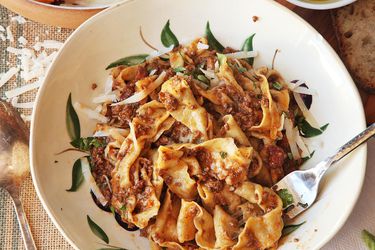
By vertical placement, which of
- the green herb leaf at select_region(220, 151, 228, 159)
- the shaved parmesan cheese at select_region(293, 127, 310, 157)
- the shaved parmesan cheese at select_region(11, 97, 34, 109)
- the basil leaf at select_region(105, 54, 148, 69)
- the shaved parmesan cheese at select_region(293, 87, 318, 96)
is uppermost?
the basil leaf at select_region(105, 54, 148, 69)

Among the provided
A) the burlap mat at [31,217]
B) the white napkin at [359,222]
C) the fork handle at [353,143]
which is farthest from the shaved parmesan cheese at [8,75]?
the white napkin at [359,222]

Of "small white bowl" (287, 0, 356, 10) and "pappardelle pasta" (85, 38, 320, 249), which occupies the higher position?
"small white bowl" (287, 0, 356, 10)

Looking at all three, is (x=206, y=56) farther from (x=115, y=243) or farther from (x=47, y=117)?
(x=115, y=243)

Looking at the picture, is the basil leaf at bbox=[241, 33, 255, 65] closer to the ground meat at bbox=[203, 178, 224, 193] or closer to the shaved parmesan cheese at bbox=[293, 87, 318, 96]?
the shaved parmesan cheese at bbox=[293, 87, 318, 96]

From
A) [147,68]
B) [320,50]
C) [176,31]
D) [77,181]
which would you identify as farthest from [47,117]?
[320,50]

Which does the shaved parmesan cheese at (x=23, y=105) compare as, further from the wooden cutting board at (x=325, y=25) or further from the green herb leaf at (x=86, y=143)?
the wooden cutting board at (x=325, y=25)

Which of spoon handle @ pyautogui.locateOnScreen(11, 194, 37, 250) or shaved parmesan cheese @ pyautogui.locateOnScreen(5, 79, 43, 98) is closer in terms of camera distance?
spoon handle @ pyautogui.locateOnScreen(11, 194, 37, 250)

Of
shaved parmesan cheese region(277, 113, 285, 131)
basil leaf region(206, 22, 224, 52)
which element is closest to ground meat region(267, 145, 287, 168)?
shaved parmesan cheese region(277, 113, 285, 131)
